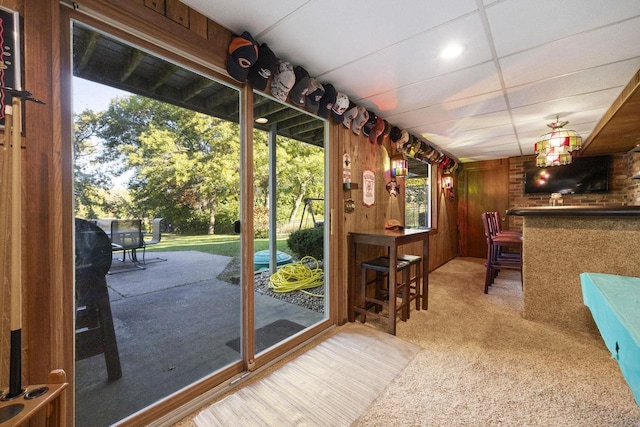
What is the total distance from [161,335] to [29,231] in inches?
43.2

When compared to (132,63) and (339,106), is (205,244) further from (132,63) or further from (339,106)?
(339,106)

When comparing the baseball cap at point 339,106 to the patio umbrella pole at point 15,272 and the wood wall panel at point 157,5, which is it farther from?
the patio umbrella pole at point 15,272

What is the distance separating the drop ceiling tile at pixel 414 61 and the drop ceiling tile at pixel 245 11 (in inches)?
27.6

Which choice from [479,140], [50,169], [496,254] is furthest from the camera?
[479,140]

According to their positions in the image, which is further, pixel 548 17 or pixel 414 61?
pixel 414 61

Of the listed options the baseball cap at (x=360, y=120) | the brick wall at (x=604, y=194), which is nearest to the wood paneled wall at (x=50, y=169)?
the baseball cap at (x=360, y=120)

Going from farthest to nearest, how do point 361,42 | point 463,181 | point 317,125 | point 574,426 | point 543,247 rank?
point 463,181, point 317,125, point 543,247, point 361,42, point 574,426

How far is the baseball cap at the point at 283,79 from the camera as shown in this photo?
1.94 m

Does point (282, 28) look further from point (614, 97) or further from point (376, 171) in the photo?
point (614, 97)

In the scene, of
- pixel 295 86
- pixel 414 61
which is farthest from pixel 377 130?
pixel 295 86

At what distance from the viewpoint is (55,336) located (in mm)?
1113

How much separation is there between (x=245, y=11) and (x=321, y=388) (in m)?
2.47

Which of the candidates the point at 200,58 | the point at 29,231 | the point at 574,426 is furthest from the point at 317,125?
the point at 574,426

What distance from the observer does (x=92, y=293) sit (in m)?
1.38
